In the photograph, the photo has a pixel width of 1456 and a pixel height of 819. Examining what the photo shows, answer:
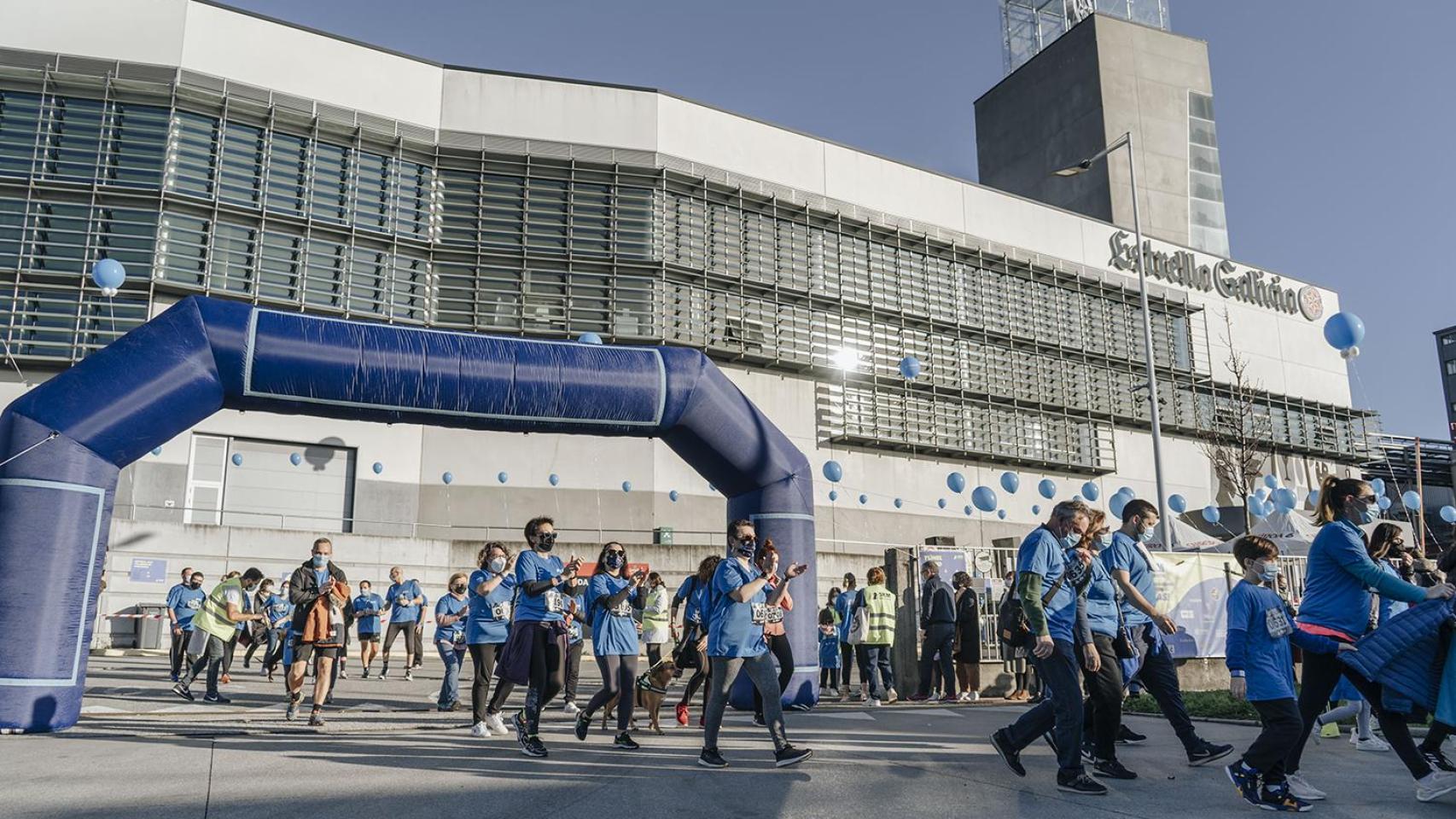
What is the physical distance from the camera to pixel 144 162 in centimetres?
2420

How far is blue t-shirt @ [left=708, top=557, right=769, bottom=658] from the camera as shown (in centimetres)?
752

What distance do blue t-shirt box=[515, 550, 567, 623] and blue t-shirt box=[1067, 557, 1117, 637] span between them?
430 centimetres

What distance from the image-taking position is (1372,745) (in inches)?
344

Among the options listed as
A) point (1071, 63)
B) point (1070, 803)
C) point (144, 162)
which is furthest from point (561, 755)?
point (1071, 63)

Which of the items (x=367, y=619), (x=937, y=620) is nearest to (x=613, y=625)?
(x=937, y=620)

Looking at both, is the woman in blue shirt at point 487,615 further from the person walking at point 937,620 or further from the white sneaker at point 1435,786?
the white sneaker at point 1435,786

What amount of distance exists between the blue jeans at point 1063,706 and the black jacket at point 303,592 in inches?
274

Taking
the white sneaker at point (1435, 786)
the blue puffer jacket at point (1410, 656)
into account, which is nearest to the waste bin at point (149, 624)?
the blue puffer jacket at point (1410, 656)

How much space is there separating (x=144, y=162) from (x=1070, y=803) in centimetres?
2544

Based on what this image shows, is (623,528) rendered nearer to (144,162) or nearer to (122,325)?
(122,325)

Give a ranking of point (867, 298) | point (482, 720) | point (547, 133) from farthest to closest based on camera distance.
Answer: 1. point (867, 298)
2. point (547, 133)
3. point (482, 720)

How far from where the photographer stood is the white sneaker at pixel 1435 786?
6.05 meters

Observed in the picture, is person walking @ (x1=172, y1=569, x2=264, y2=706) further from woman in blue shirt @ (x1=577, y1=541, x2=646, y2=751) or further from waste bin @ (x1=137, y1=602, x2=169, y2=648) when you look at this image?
waste bin @ (x1=137, y1=602, x2=169, y2=648)

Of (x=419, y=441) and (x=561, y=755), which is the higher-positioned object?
(x=419, y=441)
